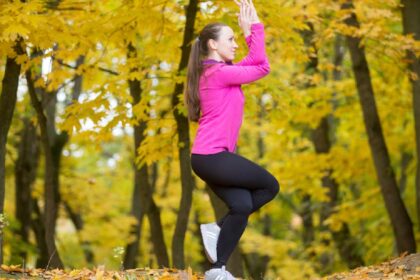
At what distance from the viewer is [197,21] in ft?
27.4

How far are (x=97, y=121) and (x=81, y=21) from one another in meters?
1.17

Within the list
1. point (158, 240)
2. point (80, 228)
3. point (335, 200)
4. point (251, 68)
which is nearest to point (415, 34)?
point (158, 240)

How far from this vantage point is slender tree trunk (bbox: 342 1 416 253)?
33.5ft

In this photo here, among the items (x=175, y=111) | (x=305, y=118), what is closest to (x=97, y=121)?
(x=175, y=111)

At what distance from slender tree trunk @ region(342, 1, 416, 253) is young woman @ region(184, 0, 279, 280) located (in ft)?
19.0

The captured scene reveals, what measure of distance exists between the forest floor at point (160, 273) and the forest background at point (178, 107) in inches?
8.8

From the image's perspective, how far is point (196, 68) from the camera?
4727mm

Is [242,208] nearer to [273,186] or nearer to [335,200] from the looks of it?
[273,186]

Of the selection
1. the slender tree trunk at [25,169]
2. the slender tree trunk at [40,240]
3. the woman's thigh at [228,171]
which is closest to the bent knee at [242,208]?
the woman's thigh at [228,171]

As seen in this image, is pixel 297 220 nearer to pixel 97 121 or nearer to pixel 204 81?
pixel 97 121

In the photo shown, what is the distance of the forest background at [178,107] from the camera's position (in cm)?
758

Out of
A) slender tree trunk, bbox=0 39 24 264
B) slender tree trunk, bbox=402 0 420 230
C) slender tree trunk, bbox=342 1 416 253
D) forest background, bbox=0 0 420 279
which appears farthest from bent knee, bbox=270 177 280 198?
slender tree trunk, bbox=342 1 416 253

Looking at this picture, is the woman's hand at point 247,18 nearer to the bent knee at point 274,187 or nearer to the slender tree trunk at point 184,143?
the bent knee at point 274,187

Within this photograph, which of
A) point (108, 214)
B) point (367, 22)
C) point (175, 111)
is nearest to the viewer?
Result: point (175, 111)
